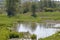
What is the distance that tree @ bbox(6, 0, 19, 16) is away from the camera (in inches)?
1332

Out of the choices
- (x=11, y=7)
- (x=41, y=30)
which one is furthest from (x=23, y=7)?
(x=41, y=30)

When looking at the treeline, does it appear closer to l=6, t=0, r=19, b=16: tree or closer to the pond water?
l=6, t=0, r=19, b=16: tree

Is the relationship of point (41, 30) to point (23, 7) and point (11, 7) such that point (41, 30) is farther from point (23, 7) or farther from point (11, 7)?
point (23, 7)

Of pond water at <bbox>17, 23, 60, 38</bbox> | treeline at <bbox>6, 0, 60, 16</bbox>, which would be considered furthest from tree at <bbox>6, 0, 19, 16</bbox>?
pond water at <bbox>17, 23, 60, 38</bbox>

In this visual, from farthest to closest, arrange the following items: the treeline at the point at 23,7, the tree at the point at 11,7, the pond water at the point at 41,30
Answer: the treeline at the point at 23,7 < the tree at the point at 11,7 < the pond water at the point at 41,30

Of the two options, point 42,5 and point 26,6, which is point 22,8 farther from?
point 42,5

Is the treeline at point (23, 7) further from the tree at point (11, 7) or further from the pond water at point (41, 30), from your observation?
the pond water at point (41, 30)

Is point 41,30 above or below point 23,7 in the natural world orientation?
above

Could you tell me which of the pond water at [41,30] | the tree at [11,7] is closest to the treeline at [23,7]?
the tree at [11,7]

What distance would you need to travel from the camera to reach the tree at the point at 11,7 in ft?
111

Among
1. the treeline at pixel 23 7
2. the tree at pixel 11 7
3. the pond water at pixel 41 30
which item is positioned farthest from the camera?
the treeline at pixel 23 7

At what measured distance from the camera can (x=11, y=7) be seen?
34.1m

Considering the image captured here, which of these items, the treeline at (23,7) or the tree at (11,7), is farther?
the treeline at (23,7)

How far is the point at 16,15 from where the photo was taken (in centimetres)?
3425
